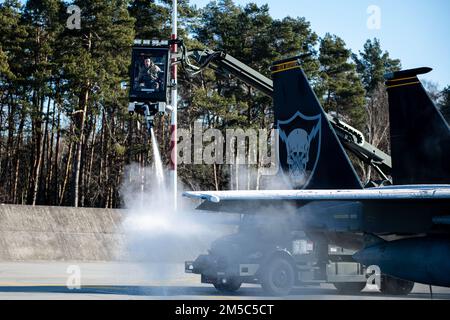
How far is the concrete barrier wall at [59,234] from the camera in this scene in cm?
2942

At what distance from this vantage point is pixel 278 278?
16.3 metres

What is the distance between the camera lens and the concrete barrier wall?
96.5 feet

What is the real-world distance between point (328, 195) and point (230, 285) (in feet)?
12.1

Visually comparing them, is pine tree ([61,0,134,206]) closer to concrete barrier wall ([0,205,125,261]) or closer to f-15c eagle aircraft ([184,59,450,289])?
concrete barrier wall ([0,205,125,261])

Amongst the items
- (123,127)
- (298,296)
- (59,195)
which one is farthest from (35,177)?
(298,296)

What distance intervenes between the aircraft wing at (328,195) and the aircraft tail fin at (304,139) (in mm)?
2451

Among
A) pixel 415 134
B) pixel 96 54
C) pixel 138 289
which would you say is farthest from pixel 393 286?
pixel 96 54

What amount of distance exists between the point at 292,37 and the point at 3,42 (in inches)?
899

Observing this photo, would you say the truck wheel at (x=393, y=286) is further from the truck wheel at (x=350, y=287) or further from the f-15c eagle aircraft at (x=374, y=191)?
the f-15c eagle aircraft at (x=374, y=191)

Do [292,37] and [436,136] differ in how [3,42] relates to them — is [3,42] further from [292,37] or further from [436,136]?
[436,136]

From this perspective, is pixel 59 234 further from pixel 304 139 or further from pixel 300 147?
pixel 304 139

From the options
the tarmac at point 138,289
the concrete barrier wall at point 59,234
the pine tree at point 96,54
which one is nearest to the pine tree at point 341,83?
the pine tree at point 96,54
